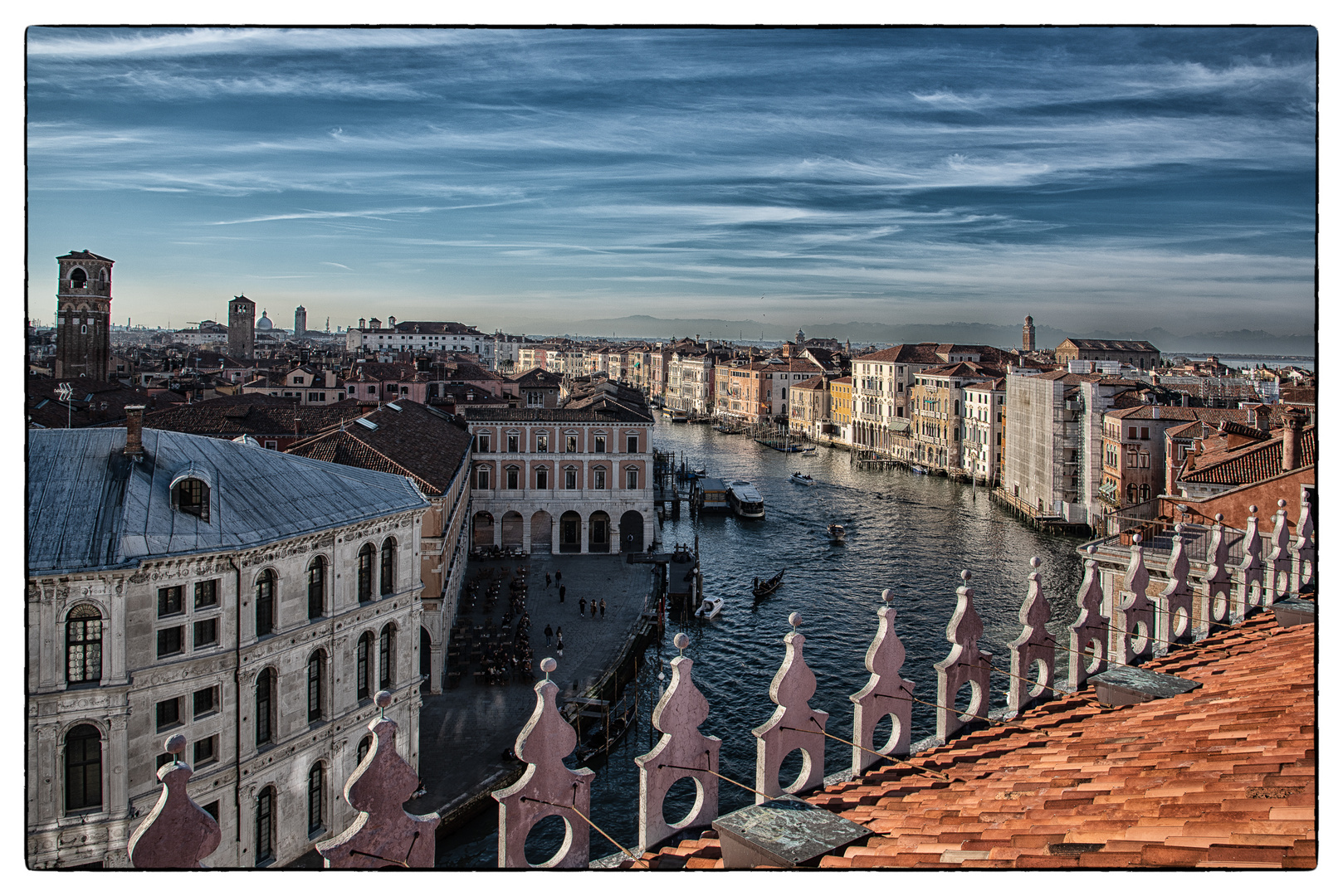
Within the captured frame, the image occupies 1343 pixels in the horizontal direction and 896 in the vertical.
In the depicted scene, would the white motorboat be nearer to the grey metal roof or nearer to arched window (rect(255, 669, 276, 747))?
the grey metal roof

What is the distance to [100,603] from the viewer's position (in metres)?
6.13

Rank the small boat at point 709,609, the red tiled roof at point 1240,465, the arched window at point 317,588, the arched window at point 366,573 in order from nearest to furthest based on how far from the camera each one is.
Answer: the arched window at point 317,588, the arched window at point 366,573, the red tiled roof at point 1240,465, the small boat at point 709,609

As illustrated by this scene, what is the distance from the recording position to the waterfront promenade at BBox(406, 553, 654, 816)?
9.70m

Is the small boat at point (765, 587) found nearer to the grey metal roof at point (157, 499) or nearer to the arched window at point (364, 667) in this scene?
the arched window at point (364, 667)

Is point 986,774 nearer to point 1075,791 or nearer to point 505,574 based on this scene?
point 1075,791

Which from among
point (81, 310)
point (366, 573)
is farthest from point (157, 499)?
point (366, 573)

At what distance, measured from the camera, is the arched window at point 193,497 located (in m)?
6.85

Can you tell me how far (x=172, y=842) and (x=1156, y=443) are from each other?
23.2 metres

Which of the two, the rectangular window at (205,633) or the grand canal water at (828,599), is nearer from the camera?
the rectangular window at (205,633)

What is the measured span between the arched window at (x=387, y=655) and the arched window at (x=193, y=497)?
2.54 metres

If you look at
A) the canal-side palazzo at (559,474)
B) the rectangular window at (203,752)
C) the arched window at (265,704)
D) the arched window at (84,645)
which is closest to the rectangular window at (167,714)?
the rectangular window at (203,752)

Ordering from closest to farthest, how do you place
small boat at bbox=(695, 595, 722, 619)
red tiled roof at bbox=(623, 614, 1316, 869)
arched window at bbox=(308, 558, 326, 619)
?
red tiled roof at bbox=(623, 614, 1316, 869)
arched window at bbox=(308, 558, 326, 619)
small boat at bbox=(695, 595, 722, 619)

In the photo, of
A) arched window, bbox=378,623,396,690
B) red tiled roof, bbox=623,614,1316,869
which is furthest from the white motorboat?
red tiled roof, bbox=623,614,1316,869

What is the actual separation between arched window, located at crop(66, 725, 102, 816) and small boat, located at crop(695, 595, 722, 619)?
11.4m
